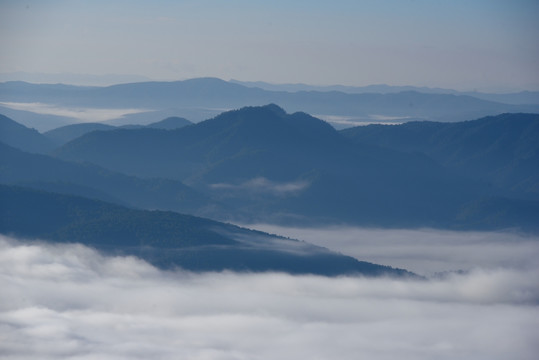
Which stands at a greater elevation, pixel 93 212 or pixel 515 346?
pixel 93 212

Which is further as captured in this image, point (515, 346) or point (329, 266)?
point (329, 266)

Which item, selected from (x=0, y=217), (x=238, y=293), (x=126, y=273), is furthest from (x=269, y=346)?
(x=0, y=217)

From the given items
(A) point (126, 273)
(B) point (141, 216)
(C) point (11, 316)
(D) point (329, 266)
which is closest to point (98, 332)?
(C) point (11, 316)

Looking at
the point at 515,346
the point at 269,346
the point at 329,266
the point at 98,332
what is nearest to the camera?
the point at 98,332

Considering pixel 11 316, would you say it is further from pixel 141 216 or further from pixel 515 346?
pixel 515 346

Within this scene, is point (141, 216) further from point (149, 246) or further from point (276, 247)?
point (276, 247)

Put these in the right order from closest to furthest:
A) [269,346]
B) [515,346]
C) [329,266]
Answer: [269,346], [515,346], [329,266]
